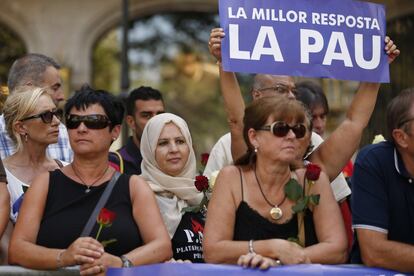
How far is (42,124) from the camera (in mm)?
7199

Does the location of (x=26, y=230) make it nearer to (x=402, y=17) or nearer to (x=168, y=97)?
(x=402, y=17)

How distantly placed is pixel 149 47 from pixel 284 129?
18225mm

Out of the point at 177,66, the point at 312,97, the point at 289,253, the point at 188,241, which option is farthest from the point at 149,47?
the point at 289,253

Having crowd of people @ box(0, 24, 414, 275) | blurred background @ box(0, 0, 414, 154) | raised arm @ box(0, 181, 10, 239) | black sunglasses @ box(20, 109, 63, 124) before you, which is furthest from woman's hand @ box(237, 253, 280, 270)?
blurred background @ box(0, 0, 414, 154)

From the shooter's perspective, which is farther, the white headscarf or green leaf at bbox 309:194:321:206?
the white headscarf

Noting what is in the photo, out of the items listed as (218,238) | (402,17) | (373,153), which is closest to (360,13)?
(373,153)

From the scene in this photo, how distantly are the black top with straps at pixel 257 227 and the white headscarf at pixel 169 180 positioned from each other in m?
0.93

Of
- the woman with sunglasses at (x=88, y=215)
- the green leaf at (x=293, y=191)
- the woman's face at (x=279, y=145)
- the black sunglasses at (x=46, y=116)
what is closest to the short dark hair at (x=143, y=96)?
the black sunglasses at (x=46, y=116)

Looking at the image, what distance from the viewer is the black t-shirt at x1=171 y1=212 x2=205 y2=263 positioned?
6.70m

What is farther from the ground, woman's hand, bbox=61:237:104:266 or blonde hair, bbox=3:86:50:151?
blonde hair, bbox=3:86:50:151

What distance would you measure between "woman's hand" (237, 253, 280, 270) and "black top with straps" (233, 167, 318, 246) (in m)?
0.30

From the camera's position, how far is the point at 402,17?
1952 centimetres

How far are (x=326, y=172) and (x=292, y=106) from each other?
0.75m

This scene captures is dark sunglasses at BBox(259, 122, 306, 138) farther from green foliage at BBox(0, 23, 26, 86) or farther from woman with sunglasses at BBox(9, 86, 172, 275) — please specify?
green foliage at BBox(0, 23, 26, 86)
